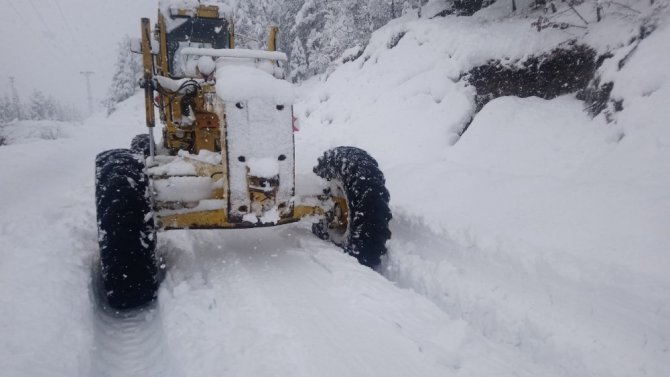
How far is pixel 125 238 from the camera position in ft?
11.9

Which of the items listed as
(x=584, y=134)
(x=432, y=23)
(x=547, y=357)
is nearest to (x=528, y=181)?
(x=584, y=134)

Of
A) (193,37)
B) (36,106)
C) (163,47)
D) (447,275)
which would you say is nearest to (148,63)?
(163,47)

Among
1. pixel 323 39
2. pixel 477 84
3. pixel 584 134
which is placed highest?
pixel 323 39

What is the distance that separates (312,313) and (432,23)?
1155 cm

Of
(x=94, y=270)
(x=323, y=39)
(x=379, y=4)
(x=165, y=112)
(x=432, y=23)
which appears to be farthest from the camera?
(x=323, y=39)

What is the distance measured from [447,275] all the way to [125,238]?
116 inches

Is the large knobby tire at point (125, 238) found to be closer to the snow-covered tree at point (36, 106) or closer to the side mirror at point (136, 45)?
the side mirror at point (136, 45)

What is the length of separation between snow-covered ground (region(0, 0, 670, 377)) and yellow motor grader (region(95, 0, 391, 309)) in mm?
323

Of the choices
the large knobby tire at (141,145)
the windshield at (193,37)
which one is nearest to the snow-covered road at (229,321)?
the windshield at (193,37)

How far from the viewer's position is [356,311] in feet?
10.8

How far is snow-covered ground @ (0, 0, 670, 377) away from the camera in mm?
2805

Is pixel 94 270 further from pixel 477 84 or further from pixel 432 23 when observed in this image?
pixel 432 23

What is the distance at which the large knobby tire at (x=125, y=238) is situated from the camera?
3619mm

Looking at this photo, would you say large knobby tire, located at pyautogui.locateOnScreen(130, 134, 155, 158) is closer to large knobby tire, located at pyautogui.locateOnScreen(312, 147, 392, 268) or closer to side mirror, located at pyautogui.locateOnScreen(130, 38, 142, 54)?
side mirror, located at pyautogui.locateOnScreen(130, 38, 142, 54)
